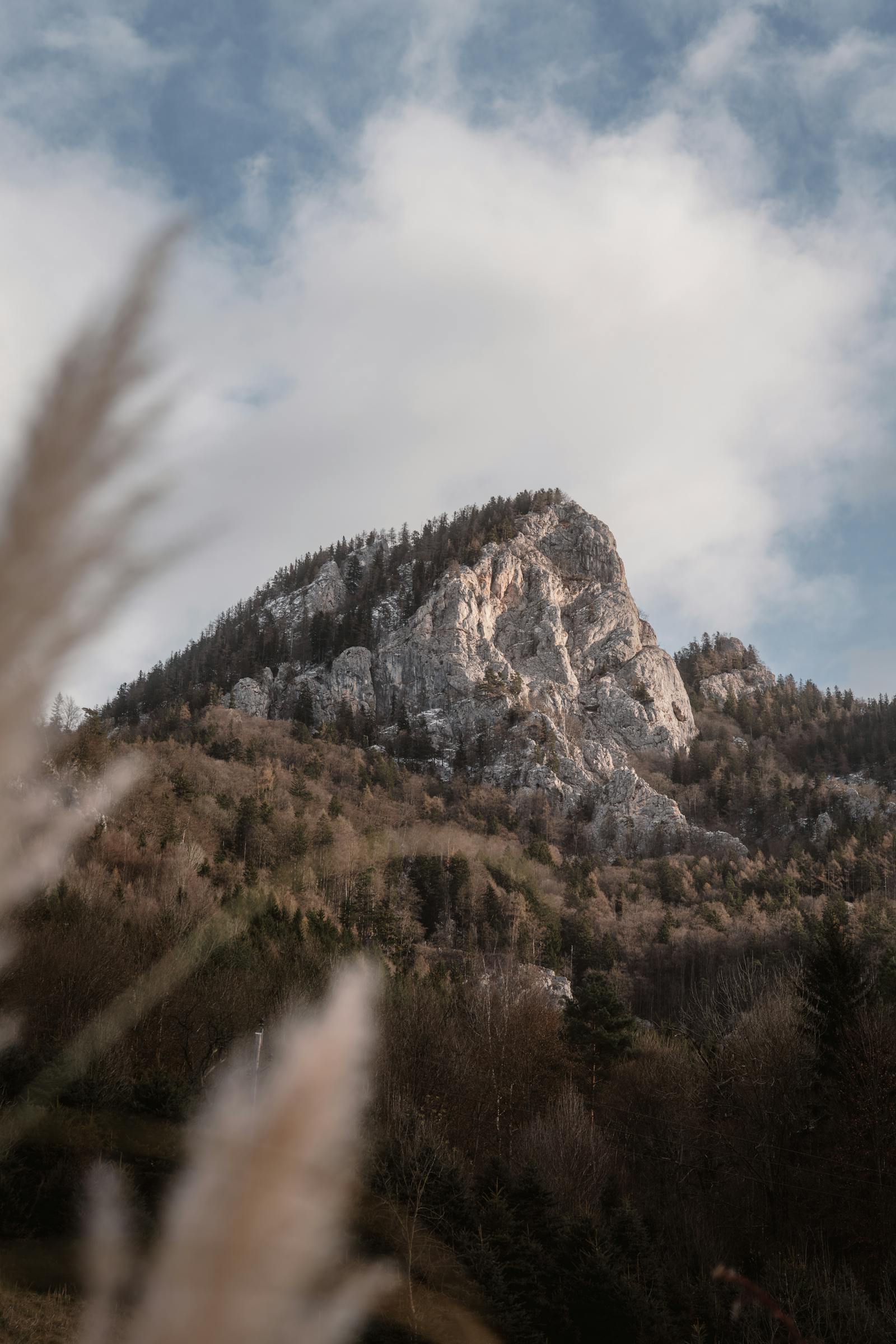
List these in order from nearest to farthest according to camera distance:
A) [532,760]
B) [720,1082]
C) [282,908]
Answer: [720,1082] → [282,908] → [532,760]

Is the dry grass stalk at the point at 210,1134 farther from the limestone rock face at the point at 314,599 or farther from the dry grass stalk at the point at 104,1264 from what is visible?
the limestone rock face at the point at 314,599

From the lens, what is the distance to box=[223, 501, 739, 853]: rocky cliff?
102 m

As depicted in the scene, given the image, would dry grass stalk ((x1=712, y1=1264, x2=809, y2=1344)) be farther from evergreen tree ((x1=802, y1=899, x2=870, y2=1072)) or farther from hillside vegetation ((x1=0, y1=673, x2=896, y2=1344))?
evergreen tree ((x1=802, y1=899, x2=870, y2=1072))

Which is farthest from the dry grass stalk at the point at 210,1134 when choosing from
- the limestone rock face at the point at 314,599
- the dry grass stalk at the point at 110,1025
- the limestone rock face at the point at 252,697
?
the limestone rock face at the point at 314,599

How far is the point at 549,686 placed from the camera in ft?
386

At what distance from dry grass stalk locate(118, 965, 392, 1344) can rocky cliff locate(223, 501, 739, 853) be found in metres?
98.3

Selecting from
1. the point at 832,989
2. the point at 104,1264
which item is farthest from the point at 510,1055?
the point at 104,1264

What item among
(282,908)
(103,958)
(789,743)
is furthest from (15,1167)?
(789,743)

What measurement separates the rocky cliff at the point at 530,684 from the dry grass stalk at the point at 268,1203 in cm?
9825

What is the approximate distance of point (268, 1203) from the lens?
592 mm

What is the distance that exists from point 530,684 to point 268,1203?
4623 inches

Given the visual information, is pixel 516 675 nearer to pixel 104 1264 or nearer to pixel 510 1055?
pixel 510 1055

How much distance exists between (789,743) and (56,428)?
148304mm

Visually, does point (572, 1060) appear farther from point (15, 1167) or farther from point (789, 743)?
point (789, 743)
